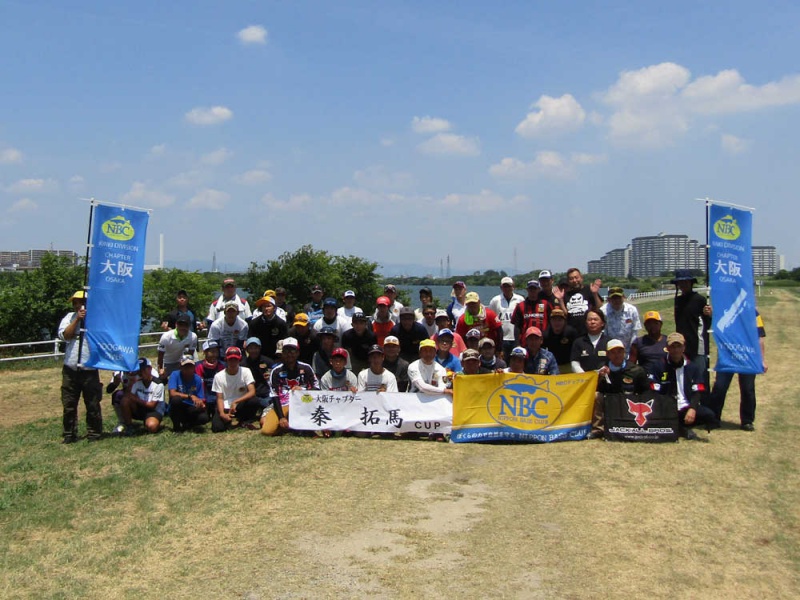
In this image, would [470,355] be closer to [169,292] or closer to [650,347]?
[650,347]

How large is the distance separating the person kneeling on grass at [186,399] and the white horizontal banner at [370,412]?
1398mm

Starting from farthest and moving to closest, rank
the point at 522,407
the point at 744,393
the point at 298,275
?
the point at 298,275 < the point at 744,393 < the point at 522,407

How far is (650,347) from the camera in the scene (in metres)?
9.20

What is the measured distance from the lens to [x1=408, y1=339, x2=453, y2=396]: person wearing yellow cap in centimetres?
927

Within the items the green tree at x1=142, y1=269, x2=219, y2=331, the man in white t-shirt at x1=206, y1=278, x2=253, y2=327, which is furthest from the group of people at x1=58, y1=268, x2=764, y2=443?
the green tree at x1=142, y1=269, x2=219, y2=331

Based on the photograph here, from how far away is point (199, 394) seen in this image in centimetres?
978

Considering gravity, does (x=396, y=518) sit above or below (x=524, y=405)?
below

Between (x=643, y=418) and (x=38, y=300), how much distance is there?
66.9 feet

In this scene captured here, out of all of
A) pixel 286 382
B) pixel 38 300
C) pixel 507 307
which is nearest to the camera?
pixel 286 382

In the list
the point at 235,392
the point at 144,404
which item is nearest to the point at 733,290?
the point at 235,392

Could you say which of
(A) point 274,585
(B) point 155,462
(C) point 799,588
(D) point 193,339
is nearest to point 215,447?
(B) point 155,462

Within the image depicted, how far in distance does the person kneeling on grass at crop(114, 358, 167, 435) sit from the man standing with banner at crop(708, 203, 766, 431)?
7939 millimetres

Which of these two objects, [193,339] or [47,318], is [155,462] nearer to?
[193,339]

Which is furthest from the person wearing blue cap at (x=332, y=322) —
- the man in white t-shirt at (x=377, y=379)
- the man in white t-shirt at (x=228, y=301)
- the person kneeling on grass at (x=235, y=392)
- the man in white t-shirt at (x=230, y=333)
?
the person kneeling on grass at (x=235, y=392)
